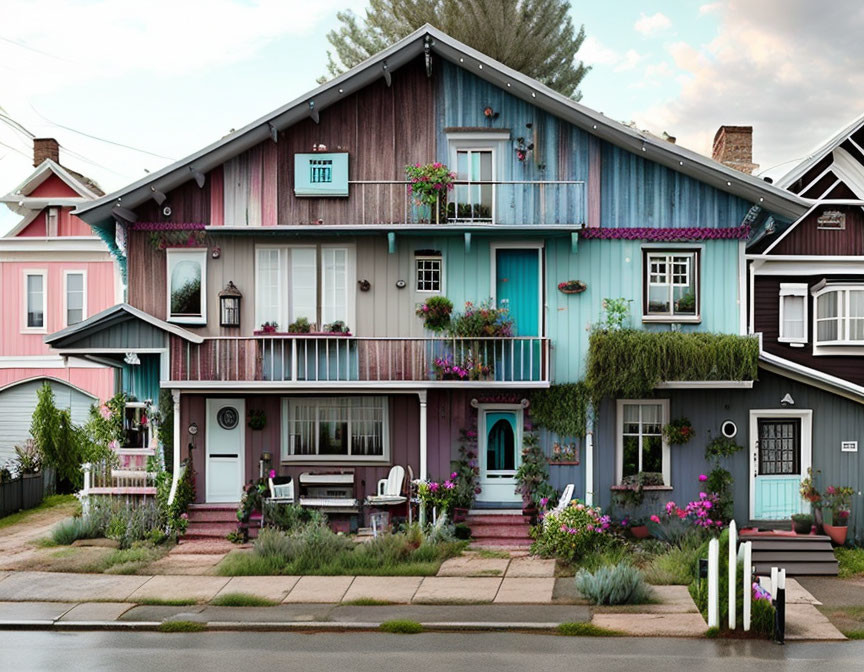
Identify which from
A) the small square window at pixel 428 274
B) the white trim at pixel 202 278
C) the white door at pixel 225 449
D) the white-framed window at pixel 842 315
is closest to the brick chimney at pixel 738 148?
the white-framed window at pixel 842 315

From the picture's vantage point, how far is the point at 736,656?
12133 mm

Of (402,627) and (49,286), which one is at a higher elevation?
(49,286)

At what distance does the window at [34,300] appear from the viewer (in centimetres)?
2911

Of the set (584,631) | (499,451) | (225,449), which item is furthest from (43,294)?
(584,631)

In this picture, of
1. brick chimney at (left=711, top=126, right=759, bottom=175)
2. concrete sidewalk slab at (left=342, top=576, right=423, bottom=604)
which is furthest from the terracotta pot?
brick chimney at (left=711, top=126, right=759, bottom=175)

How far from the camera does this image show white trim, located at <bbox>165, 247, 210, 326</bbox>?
66.5ft

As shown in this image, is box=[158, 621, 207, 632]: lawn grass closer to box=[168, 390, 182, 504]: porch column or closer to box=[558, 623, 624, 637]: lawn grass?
box=[558, 623, 624, 637]: lawn grass

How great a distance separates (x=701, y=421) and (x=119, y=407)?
1205cm

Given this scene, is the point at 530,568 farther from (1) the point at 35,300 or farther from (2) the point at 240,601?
(1) the point at 35,300

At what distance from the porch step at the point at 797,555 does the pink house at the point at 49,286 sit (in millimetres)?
19187

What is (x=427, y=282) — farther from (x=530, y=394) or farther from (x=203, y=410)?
(x=203, y=410)

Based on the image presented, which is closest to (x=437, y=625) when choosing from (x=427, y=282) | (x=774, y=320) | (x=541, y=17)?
(x=427, y=282)

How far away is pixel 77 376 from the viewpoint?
29.3m

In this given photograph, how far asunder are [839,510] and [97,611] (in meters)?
13.7
